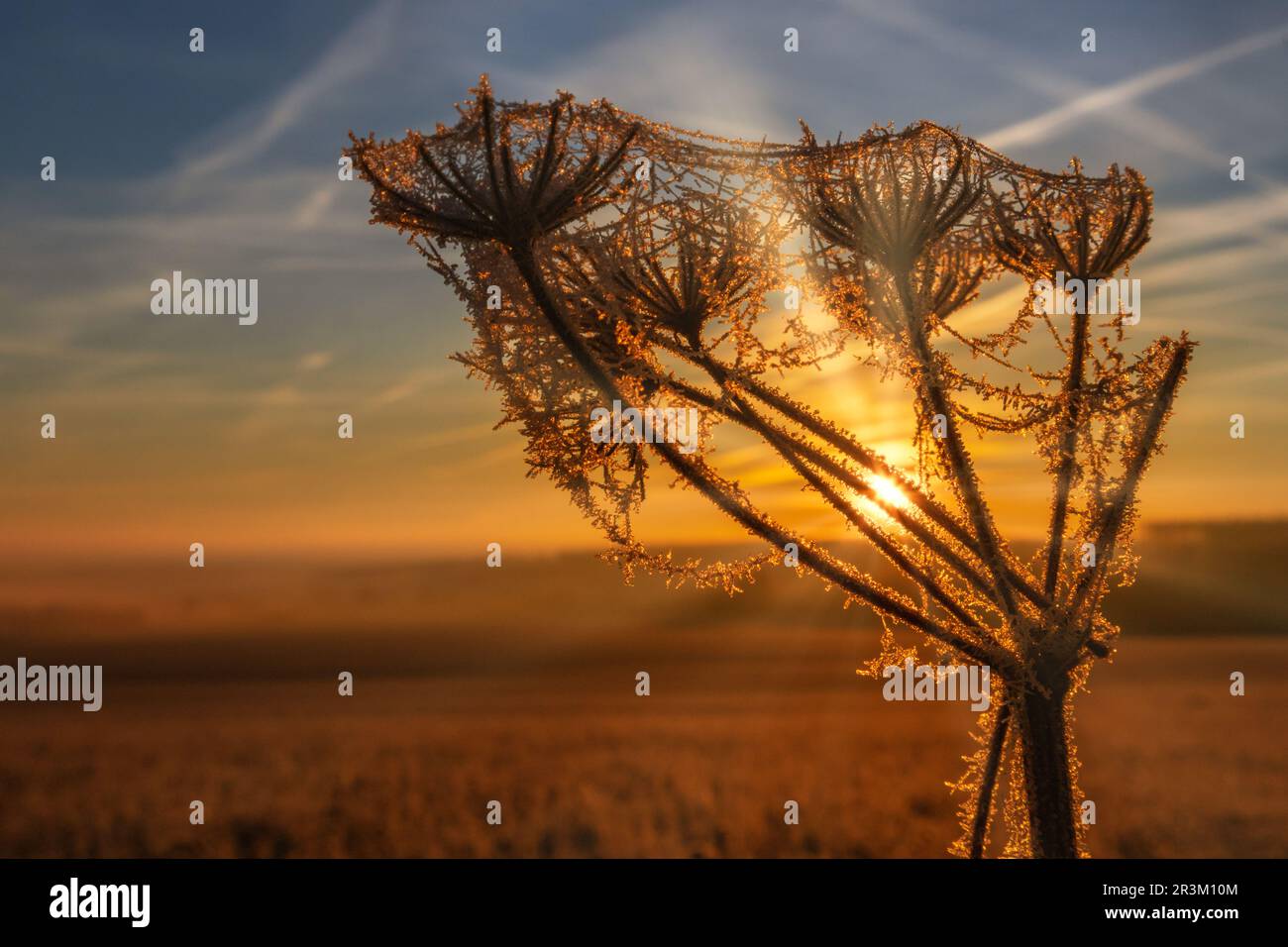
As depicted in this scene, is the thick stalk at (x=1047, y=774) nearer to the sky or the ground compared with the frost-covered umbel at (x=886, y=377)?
nearer to the ground

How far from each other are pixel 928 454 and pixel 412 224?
486 centimetres

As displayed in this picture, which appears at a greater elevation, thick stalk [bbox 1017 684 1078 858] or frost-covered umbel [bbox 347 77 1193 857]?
frost-covered umbel [bbox 347 77 1193 857]

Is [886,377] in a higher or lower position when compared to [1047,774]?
higher

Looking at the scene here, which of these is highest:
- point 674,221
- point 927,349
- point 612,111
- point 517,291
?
point 612,111

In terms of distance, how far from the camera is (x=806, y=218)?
8844 mm

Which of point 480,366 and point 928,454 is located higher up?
point 480,366
